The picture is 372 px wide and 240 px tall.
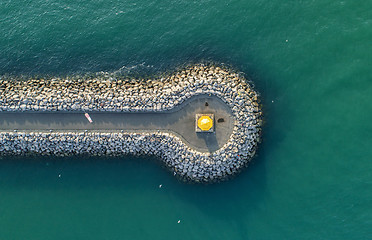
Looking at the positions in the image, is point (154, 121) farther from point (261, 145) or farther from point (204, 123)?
point (261, 145)

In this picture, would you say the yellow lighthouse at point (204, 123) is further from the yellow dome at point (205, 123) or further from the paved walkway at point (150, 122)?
the paved walkway at point (150, 122)

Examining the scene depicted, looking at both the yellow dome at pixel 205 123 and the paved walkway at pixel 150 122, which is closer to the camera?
the yellow dome at pixel 205 123

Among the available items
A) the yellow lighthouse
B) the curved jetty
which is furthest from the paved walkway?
the yellow lighthouse

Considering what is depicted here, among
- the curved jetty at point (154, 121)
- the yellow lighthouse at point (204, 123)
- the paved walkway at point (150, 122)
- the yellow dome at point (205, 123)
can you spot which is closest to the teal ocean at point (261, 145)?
the curved jetty at point (154, 121)

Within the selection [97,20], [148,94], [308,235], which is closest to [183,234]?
[308,235]

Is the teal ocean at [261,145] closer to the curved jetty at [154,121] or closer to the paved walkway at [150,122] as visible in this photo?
the curved jetty at [154,121]
